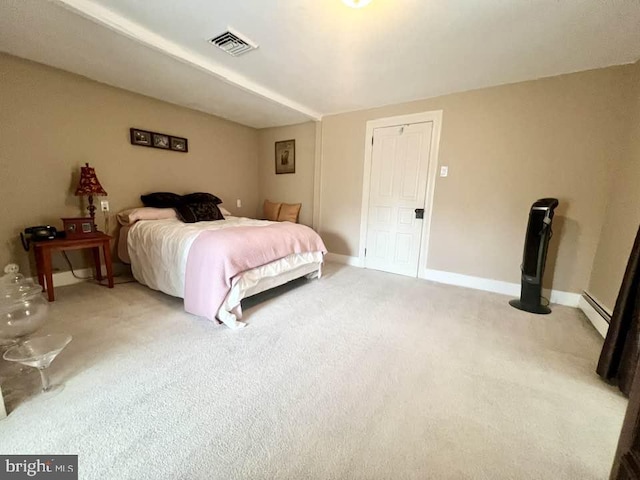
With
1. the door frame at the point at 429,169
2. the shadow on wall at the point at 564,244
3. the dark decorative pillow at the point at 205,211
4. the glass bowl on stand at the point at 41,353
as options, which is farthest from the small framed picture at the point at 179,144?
the shadow on wall at the point at 564,244

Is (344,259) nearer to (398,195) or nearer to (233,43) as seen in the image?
→ (398,195)

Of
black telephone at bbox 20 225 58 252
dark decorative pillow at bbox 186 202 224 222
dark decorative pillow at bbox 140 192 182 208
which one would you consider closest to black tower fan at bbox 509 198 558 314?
dark decorative pillow at bbox 186 202 224 222

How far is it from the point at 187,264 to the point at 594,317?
3595 millimetres

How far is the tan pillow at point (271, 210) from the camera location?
436cm

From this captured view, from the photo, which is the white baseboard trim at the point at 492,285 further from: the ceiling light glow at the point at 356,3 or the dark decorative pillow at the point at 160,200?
the dark decorative pillow at the point at 160,200

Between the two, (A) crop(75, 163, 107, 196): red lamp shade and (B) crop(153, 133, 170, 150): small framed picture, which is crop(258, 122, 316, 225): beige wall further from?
(A) crop(75, 163, 107, 196): red lamp shade

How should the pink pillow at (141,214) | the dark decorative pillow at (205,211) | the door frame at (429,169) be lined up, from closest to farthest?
the pink pillow at (141,214) < the door frame at (429,169) < the dark decorative pillow at (205,211)

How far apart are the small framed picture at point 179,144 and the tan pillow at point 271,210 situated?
1.46 meters

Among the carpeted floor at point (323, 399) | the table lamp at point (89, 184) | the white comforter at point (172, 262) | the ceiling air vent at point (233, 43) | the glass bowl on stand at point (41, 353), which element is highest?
the ceiling air vent at point (233, 43)

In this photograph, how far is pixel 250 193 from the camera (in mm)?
4785

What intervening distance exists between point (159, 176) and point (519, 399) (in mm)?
4261

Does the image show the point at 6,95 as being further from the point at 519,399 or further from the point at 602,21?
the point at 602,21

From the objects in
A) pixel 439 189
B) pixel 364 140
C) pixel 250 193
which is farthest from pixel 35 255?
pixel 439 189

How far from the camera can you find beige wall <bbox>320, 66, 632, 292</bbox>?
2375 mm
